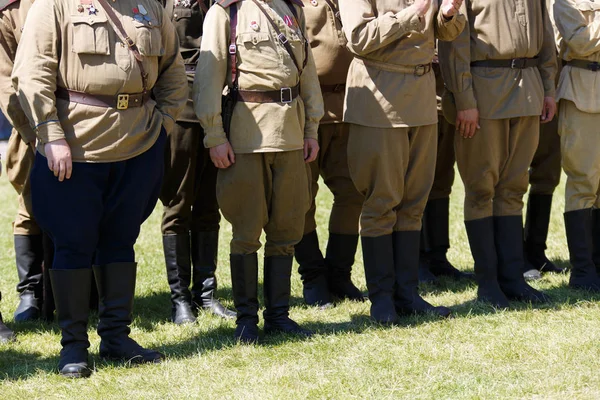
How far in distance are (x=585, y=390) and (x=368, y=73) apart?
2238 mm

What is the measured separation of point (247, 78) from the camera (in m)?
5.21

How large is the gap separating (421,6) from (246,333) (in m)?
2.08

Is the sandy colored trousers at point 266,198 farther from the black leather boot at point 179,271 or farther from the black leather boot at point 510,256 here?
the black leather boot at point 510,256

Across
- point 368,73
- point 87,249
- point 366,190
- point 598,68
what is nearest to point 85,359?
point 87,249

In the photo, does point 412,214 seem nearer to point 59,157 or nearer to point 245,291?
point 245,291

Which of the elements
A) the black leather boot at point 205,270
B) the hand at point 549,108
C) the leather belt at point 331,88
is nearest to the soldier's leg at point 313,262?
the leather belt at point 331,88

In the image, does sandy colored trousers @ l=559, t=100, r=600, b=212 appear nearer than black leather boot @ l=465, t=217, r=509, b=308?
No

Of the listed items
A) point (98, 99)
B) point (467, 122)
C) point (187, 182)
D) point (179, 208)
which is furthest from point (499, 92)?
point (98, 99)

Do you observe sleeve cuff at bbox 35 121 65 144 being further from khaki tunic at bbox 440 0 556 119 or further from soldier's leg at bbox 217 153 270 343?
khaki tunic at bbox 440 0 556 119

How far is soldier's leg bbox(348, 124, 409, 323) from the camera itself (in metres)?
5.59

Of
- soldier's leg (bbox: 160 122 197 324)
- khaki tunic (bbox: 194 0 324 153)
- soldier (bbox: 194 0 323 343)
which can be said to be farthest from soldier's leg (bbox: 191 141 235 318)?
khaki tunic (bbox: 194 0 324 153)

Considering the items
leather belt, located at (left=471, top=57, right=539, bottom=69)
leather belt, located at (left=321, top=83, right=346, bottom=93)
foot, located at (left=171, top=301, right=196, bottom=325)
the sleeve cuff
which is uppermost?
leather belt, located at (left=471, top=57, right=539, bottom=69)

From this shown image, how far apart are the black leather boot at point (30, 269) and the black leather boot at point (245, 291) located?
1587mm

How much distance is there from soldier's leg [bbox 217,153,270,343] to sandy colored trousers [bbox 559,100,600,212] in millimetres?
2257
